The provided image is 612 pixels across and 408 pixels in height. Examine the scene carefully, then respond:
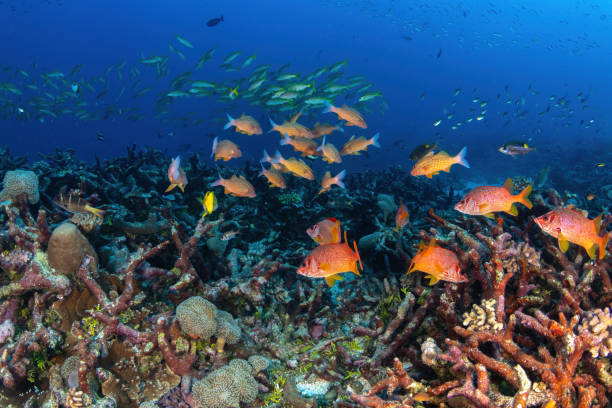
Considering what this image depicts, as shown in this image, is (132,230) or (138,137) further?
(138,137)

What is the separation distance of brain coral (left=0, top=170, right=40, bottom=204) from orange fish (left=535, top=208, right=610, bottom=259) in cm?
574

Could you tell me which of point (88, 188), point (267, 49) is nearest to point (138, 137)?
point (267, 49)

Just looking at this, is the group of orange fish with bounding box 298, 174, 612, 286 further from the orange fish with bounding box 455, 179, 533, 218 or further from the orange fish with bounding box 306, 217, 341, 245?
the orange fish with bounding box 306, 217, 341, 245

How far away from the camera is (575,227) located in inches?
97.7

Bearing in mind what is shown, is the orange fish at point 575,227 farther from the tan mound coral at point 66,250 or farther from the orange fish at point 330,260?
the tan mound coral at point 66,250

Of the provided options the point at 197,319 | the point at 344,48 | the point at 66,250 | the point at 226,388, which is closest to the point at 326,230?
the point at 197,319

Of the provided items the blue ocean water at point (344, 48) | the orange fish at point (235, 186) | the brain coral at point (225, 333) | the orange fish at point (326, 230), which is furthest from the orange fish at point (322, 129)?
the blue ocean water at point (344, 48)

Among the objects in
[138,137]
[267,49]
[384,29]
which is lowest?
[138,137]

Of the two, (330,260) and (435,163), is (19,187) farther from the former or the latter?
(435,163)

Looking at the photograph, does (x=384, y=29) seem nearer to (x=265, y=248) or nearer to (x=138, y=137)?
(x=138, y=137)

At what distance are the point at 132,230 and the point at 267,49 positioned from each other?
121468 mm

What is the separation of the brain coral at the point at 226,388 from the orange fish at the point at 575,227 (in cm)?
264

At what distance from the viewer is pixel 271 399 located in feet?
9.12

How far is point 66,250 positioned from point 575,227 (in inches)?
178
